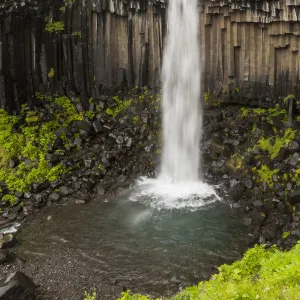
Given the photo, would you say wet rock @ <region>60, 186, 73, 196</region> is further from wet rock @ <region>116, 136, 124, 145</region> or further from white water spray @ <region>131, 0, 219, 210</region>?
wet rock @ <region>116, 136, 124, 145</region>

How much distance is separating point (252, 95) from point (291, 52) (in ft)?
9.34

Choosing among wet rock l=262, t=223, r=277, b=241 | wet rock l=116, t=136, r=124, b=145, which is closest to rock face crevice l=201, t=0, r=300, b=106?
wet rock l=116, t=136, r=124, b=145

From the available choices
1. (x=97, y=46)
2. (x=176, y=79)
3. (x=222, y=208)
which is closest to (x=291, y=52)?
(x=176, y=79)

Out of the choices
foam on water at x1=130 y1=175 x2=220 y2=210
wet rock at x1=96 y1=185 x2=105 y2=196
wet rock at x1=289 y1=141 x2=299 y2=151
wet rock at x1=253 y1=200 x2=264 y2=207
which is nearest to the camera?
wet rock at x1=253 y1=200 x2=264 y2=207

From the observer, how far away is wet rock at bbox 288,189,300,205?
15852mm

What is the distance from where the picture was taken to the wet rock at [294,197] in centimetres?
1585

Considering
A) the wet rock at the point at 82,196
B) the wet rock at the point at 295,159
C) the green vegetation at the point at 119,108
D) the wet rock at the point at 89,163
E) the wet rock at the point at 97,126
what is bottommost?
the wet rock at the point at 82,196

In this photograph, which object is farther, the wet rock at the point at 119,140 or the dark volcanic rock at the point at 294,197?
the wet rock at the point at 119,140

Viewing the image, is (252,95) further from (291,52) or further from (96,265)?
(96,265)

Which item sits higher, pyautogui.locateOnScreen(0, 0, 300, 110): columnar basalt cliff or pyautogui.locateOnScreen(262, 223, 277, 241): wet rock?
pyautogui.locateOnScreen(0, 0, 300, 110): columnar basalt cliff

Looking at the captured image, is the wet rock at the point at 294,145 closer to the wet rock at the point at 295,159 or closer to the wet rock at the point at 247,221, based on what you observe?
the wet rock at the point at 295,159

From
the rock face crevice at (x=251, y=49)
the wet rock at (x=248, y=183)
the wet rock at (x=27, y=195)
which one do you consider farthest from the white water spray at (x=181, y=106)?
the wet rock at (x=27, y=195)

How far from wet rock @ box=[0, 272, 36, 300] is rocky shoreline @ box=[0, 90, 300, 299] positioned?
7.33ft

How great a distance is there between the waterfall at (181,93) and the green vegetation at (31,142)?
17.3ft
